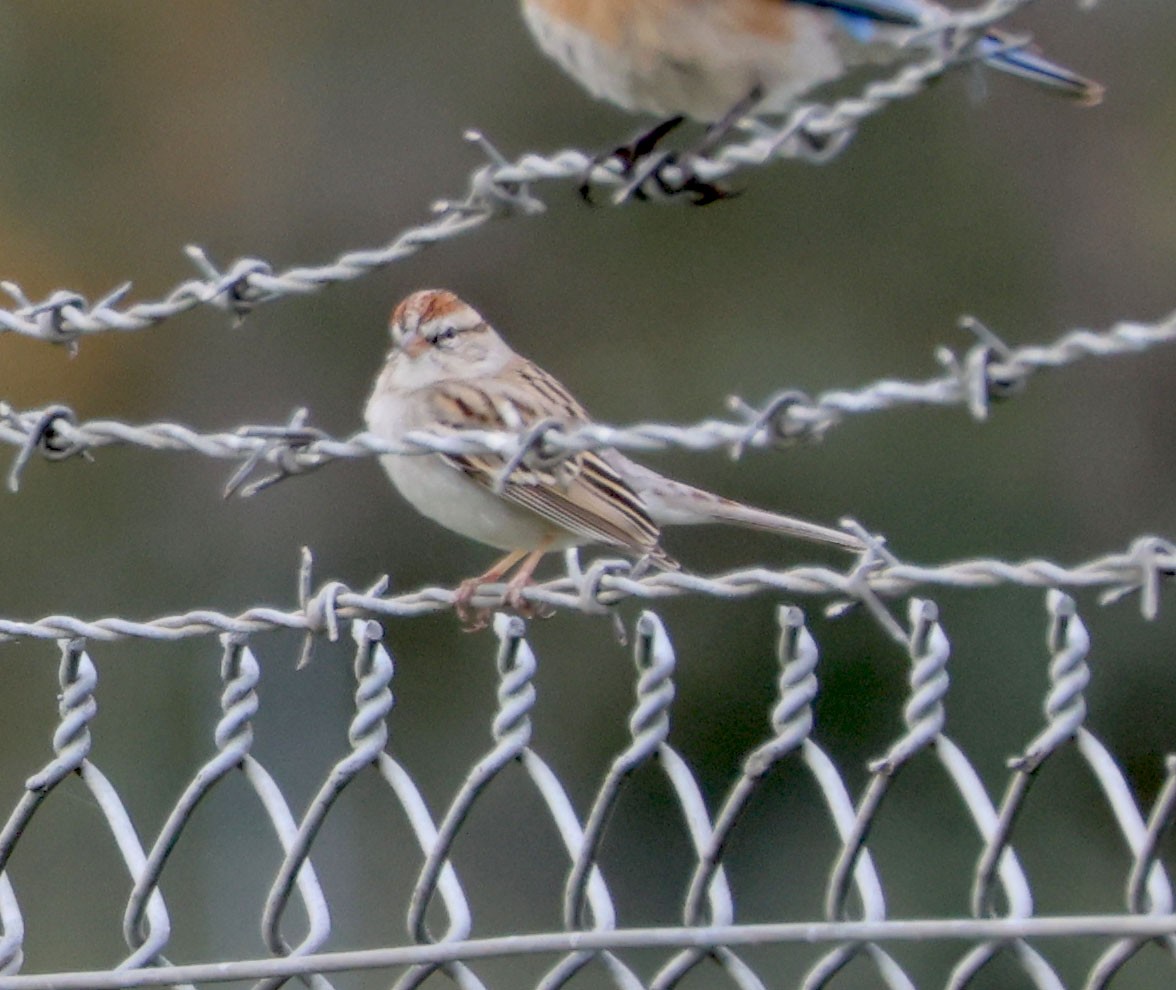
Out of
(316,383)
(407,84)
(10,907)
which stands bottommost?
(10,907)

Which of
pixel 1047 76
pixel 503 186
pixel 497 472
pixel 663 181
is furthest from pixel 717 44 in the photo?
pixel 503 186

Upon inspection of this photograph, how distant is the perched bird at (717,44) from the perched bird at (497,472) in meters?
0.72

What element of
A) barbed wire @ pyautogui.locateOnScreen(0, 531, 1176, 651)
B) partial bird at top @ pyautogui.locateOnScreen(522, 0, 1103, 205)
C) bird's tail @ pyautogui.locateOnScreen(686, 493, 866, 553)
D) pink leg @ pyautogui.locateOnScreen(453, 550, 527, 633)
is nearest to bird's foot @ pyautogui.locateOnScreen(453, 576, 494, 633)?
pink leg @ pyautogui.locateOnScreen(453, 550, 527, 633)

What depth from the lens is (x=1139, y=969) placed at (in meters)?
7.02

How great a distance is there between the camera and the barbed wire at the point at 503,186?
6.38ft

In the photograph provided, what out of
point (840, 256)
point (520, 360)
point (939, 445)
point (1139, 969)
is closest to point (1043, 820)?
point (1139, 969)

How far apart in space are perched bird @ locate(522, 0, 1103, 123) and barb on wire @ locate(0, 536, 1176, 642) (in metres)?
1.14

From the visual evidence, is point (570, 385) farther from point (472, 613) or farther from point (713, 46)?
point (713, 46)

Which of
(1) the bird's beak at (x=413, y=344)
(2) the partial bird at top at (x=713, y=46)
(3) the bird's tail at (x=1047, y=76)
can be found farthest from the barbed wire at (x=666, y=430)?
(1) the bird's beak at (x=413, y=344)

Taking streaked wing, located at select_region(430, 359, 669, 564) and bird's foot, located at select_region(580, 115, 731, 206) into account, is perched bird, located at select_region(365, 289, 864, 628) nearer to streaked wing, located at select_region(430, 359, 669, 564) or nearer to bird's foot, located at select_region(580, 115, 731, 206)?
streaked wing, located at select_region(430, 359, 669, 564)

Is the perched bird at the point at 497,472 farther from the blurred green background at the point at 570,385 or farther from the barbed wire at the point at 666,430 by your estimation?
the blurred green background at the point at 570,385

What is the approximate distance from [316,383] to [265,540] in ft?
2.49

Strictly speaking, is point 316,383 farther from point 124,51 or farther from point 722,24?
point 722,24

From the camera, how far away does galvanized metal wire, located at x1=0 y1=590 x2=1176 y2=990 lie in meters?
1.98
